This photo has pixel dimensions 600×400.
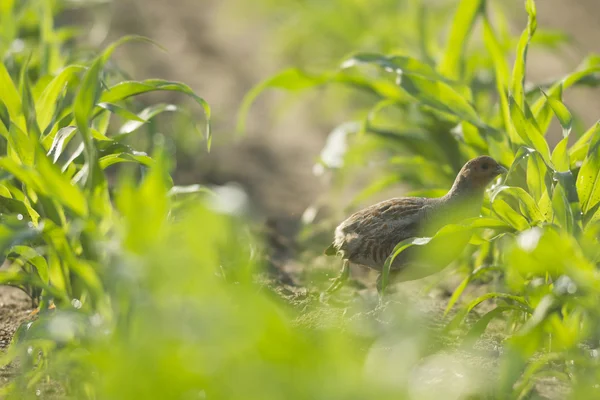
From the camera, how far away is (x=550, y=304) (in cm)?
257

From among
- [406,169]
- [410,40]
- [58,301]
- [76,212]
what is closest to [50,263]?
[58,301]

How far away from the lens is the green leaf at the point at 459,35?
396 cm

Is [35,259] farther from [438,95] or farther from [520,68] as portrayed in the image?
[520,68]

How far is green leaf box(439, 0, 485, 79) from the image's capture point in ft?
13.0

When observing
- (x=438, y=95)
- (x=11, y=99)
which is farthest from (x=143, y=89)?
(x=438, y=95)

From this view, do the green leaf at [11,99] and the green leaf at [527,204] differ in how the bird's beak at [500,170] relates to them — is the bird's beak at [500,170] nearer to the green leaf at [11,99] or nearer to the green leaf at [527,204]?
the green leaf at [527,204]

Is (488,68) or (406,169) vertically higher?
(488,68)

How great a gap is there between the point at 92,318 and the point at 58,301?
65 centimetres

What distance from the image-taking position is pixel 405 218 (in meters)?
3.33

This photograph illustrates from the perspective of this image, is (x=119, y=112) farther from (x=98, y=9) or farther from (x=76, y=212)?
(x=98, y=9)

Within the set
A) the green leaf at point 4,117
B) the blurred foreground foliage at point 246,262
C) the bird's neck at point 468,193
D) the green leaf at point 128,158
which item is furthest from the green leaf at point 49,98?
the bird's neck at point 468,193

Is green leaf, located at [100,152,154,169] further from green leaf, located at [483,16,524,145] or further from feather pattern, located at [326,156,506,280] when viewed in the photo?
green leaf, located at [483,16,524,145]

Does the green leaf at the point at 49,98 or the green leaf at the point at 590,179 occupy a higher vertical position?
the green leaf at the point at 590,179

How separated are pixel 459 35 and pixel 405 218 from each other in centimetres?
129
